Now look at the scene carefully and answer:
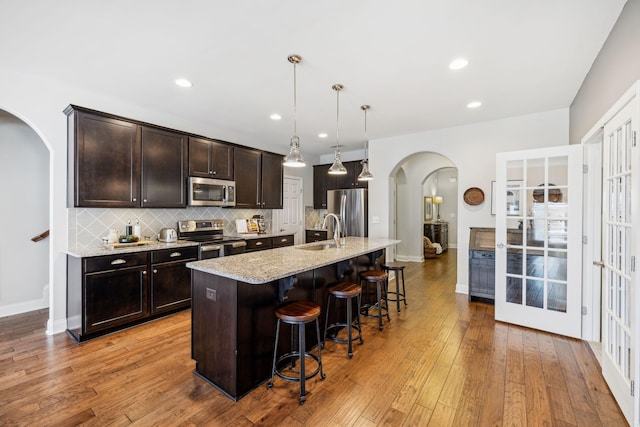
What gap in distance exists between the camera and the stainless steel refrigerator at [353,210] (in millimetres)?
5652

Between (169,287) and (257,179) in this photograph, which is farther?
(257,179)

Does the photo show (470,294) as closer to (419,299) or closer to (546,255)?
(419,299)

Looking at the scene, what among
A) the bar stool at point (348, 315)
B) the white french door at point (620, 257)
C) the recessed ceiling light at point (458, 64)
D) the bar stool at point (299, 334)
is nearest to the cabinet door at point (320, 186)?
the bar stool at point (348, 315)

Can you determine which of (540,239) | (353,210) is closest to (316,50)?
(540,239)

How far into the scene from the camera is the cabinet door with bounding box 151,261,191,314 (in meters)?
3.35

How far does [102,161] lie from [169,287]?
1676 millimetres

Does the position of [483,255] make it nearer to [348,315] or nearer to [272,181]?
[348,315]

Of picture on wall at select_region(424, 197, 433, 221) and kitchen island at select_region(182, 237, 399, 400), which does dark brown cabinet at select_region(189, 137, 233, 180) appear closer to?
kitchen island at select_region(182, 237, 399, 400)

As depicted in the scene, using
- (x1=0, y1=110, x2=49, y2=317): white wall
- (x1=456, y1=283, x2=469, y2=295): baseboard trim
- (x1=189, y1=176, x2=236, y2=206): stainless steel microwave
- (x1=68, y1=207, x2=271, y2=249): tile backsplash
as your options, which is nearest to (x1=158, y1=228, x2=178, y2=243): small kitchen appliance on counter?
(x1=68, y1=207, x2=271, y2=249): tile backsplash

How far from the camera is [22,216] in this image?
3.63 metres

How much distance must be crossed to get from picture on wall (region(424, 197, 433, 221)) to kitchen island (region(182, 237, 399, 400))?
6587mm

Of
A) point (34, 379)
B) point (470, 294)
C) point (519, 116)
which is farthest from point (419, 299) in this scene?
point (34, 379)

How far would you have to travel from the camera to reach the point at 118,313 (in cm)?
307

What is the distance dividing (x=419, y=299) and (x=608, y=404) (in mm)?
2340
